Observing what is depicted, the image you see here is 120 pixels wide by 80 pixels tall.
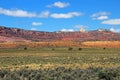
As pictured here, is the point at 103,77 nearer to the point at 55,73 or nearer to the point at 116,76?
the point at 116,76

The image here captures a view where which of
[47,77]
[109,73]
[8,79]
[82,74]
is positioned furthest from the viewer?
[109,73]

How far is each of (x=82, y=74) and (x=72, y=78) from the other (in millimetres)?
1334

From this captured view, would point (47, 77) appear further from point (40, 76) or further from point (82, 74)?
point (82, 74)

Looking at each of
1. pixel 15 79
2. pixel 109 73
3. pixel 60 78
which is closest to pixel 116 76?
pixel 109 73

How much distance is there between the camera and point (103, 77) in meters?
20.0

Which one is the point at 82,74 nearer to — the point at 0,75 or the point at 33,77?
the point at 33,77

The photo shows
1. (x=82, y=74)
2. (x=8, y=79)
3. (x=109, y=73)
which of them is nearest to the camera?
(x=8, y=79)

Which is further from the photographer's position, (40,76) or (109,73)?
(109,73)

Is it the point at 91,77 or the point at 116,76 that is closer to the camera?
the point at 91,77

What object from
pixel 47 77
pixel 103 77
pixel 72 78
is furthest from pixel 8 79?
pixel 103 77

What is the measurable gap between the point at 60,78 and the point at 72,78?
2.46ft

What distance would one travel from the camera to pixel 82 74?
19.5 m

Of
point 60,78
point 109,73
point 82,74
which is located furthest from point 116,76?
point 60,78

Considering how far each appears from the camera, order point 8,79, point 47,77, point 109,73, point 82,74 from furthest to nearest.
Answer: point 109,73 < point 82,74 < point 47,77 < point 8,79
